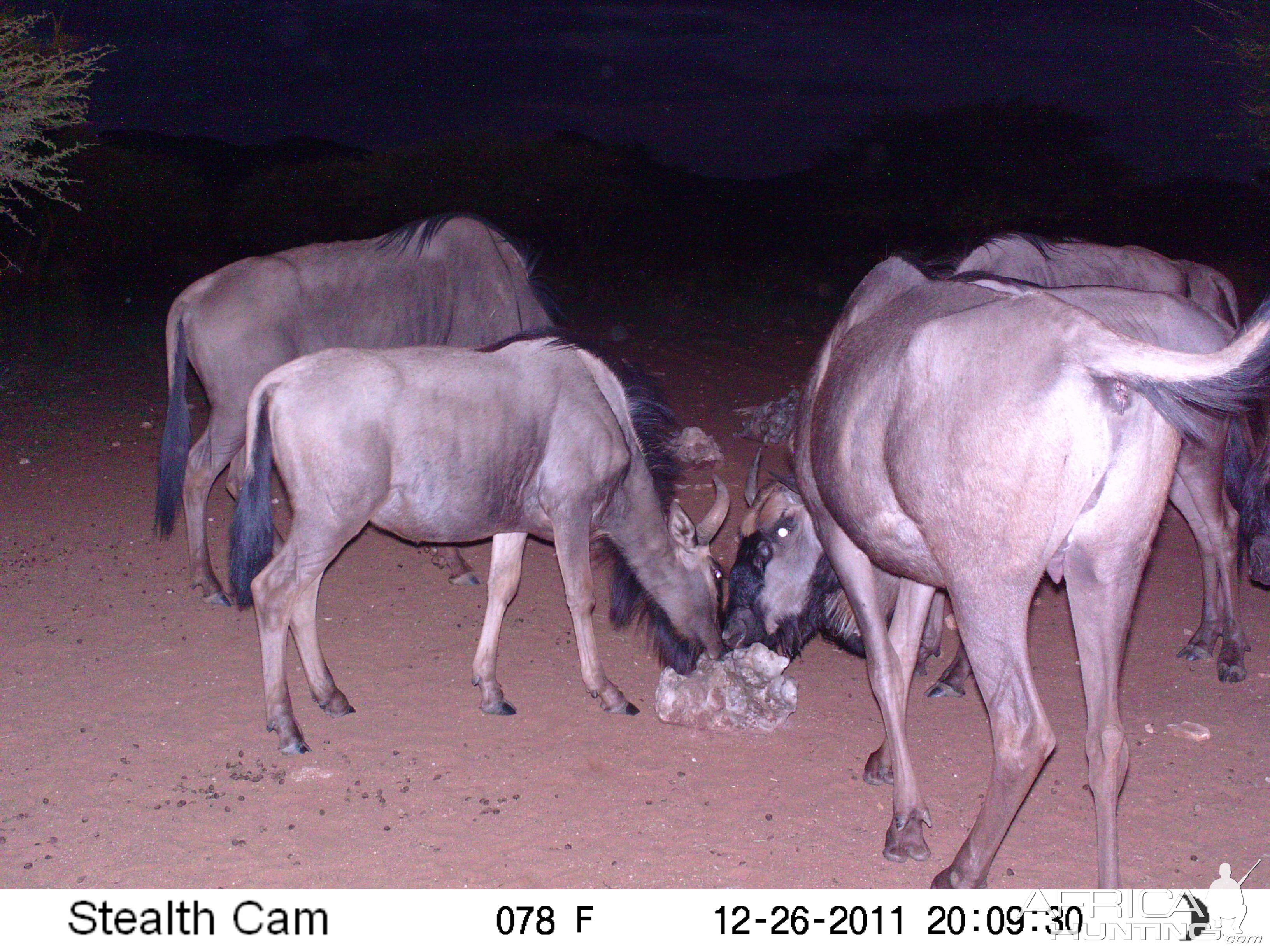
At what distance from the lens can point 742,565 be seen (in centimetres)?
513

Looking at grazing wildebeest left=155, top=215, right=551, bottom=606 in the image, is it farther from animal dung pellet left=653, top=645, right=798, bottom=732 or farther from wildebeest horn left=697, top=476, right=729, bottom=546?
animal dung pellet left=653, top=645, right=798, bottom=732

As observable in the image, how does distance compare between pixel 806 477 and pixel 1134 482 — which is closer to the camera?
pixel 1134 482

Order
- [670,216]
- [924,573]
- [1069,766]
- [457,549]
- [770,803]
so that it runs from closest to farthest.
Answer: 1. [924,573]
2. [770,803]
3. [1069,766]
4. [457,549]
5. [670,216]

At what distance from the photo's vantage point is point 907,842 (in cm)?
376

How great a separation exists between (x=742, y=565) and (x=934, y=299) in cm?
184

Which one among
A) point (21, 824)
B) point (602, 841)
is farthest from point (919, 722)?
point (21, 824)

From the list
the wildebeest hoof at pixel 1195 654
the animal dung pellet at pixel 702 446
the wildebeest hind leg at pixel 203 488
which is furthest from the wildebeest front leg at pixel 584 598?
the animal dung pellet at pixel 702 446

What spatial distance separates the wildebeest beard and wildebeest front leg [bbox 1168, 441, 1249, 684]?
1.62 metres

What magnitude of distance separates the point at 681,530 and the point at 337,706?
175 centimetres

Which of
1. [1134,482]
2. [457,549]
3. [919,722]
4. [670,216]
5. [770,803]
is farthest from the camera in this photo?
[670,216]

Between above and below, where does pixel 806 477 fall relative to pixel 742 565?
above

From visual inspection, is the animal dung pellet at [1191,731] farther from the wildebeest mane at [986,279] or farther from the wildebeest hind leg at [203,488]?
the wildebeest hind leg at [203,488]

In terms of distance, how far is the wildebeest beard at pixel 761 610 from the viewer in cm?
509

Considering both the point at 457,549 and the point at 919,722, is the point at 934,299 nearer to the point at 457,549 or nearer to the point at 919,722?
the point at 919,722
